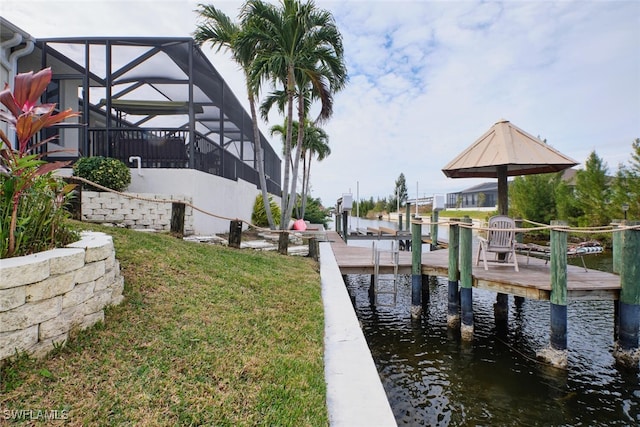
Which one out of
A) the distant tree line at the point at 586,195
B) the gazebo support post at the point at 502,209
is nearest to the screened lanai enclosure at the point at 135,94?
the gazebo support post at the point at 502,209

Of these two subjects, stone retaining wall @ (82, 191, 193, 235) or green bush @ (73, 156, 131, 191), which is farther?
stone retaining wall @ (82, 191, 193, 235)

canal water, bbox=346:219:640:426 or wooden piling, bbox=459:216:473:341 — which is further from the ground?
wooden piling, bbox=459:216:473:341

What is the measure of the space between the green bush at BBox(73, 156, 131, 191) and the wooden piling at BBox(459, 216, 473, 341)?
24.2 feet

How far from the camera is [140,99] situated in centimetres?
1012

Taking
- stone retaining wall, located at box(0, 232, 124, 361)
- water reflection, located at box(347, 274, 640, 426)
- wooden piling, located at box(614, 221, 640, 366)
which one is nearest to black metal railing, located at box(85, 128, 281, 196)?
stone retaining wall, located at box(0, 232, 124, 361)

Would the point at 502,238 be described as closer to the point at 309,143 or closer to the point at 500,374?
the point at 500,374

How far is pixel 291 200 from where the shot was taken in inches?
430

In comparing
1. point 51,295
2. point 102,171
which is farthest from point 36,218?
point 102,171

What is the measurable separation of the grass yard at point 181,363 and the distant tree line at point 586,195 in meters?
20.9

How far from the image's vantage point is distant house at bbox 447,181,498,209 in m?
45.4

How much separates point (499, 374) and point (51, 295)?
548cm

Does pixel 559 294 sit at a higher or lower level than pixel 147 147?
lower

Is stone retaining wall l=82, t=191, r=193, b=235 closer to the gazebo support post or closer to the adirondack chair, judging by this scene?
the adirondack chair

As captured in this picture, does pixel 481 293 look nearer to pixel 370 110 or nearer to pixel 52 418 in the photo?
pixel 370 110
